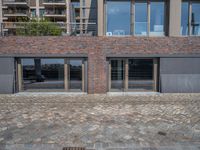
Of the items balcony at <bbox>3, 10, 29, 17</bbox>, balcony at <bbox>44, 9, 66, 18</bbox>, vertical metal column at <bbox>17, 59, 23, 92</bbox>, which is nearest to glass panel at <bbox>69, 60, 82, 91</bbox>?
vertical metal column at <bbox>17, 59, 23, 92</bbox>

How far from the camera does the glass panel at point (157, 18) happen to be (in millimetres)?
12664

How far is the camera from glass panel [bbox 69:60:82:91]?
12.2 meters

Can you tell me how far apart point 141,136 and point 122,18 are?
9.34 m

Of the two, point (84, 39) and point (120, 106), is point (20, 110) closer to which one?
point (120, 106)

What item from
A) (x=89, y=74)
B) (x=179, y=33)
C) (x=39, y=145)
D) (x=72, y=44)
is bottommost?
(x=39, y=145)

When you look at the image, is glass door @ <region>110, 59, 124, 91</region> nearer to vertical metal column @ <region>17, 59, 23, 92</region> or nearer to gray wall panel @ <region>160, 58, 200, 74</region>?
gray wall panel @ <region>160, 58, 200, 74</region>

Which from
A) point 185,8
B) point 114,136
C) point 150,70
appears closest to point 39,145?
point 114,136

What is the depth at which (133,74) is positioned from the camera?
1238 centimetres

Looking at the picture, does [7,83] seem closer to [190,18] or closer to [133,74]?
[133,74]

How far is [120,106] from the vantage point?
850cm

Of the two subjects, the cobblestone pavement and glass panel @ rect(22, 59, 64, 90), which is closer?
the cobblestone pavement

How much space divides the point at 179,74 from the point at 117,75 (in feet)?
13.0

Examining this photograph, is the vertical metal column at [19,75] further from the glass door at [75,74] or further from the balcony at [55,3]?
the balcony at [55,3]

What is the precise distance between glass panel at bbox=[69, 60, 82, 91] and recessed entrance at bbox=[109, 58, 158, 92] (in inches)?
80.5
